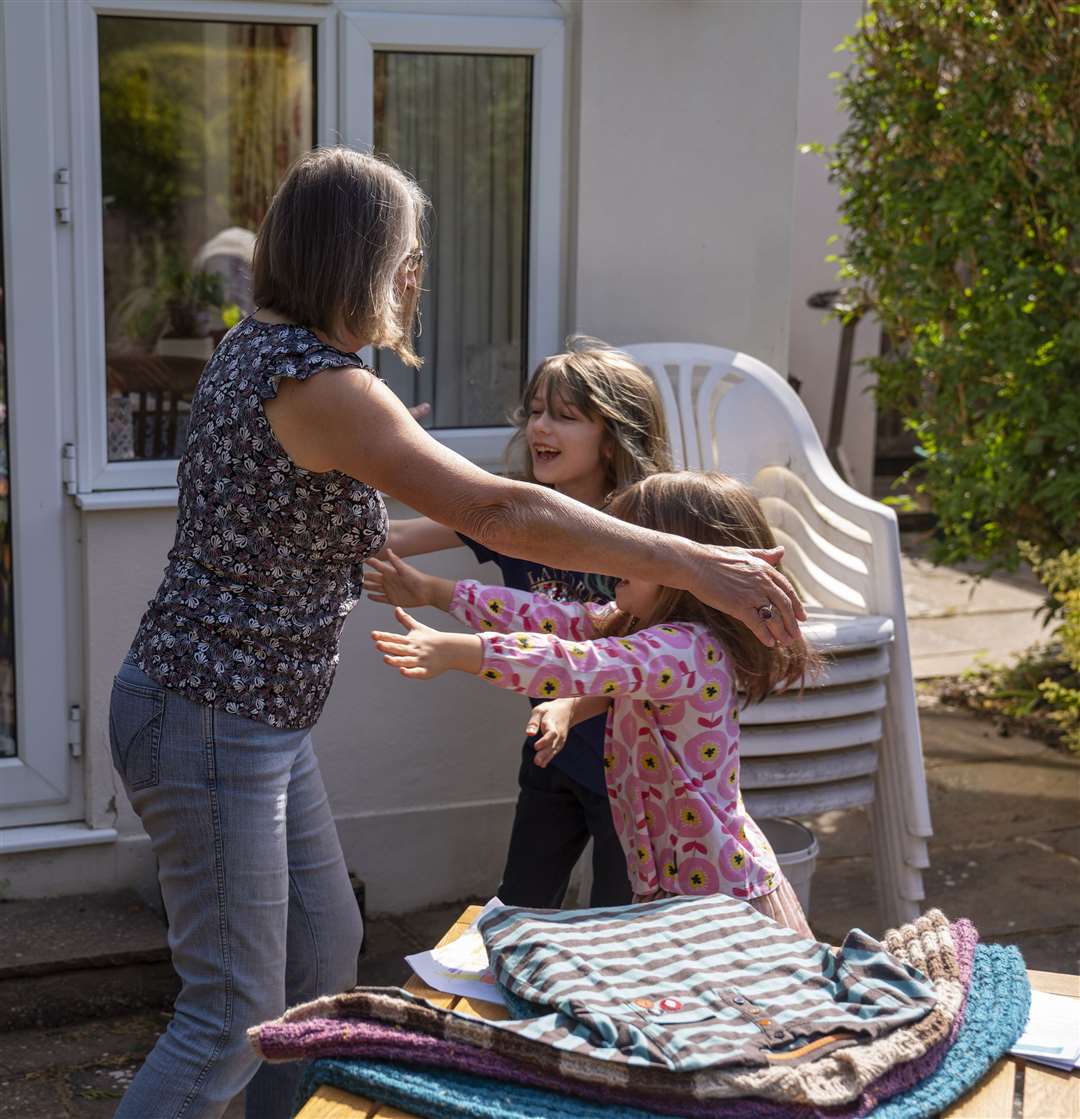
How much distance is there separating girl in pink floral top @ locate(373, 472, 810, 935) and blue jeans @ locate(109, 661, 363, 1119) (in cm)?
34

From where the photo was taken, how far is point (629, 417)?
311 centimetres

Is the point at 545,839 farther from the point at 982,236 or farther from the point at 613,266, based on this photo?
the point at 982,236

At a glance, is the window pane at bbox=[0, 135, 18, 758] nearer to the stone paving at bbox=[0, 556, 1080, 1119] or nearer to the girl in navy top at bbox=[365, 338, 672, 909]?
the stone paving at bbox=[0, 556, 1080, 1119]

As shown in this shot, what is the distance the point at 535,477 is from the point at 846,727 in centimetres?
108

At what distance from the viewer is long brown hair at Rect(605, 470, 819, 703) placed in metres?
2.52

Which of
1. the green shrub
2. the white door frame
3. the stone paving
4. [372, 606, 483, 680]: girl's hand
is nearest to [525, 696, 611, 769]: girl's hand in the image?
[372, 606, 483, 680]: girl's hand

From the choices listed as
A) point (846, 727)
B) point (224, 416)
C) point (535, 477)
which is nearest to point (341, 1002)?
point (224, 416)

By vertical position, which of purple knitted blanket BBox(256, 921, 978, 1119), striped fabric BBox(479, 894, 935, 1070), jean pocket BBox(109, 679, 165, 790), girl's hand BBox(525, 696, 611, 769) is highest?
jean pocket BBox(109, 679, 165, 790)

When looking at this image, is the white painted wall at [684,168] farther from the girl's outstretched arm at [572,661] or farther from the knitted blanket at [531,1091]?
the knitted blanket at [531,1091]

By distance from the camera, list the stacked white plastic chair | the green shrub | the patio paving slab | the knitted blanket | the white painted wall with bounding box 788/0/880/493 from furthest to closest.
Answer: the white painted wall with bounding box 788/0/880/493 < the patio paving slab < the green shrub < the stacked white plastic chair < the knitted blanket

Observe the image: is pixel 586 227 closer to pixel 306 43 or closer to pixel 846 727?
pixel 306 43

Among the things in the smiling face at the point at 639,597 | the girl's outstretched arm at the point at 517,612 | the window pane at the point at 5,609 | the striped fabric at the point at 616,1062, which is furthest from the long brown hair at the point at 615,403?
the striped fabric at the point at 616,1062

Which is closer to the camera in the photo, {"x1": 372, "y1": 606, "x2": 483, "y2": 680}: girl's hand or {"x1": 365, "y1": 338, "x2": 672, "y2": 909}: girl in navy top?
{"x1": 372, "y1": 606, "x2": 483, "y2": 680}: girl's hand

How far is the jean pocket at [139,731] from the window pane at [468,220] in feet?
6.40
